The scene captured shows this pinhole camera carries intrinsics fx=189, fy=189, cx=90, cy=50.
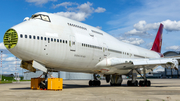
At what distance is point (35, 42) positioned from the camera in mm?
14172

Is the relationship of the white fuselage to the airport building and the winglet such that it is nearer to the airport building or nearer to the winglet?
the winglet

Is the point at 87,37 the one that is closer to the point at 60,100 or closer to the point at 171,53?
the point at 60,100

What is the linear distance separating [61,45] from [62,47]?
190 millimetres

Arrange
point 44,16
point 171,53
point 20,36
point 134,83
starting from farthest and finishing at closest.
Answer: point 171,53
point 134,83
point 44,16
point 20,36

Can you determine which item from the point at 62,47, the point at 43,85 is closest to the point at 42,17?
the point at 62,47

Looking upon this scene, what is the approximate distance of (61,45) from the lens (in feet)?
51.0

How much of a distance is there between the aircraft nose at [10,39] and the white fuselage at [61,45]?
0.25 metres

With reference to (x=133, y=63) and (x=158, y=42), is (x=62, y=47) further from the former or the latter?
(x=158, y=42)

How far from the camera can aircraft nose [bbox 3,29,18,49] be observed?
13.5m

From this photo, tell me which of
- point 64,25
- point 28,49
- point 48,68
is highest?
point 64,25

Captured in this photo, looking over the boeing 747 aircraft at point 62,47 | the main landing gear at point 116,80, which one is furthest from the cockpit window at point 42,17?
the main landing gear at point 116,80

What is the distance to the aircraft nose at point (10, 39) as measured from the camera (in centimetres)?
1351

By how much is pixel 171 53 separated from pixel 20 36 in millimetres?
89695

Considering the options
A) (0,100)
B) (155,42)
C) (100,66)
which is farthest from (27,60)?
(155,42)
